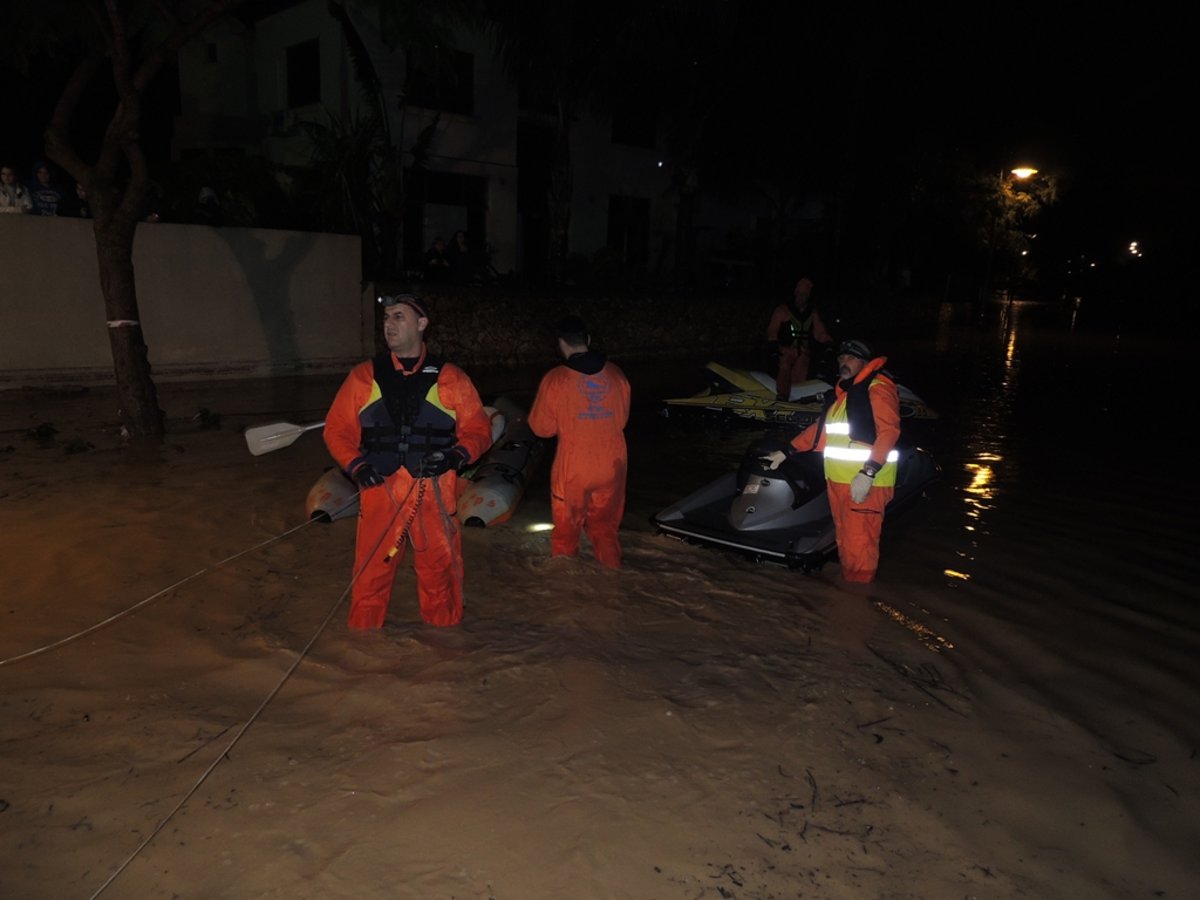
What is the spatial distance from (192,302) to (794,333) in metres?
8.97

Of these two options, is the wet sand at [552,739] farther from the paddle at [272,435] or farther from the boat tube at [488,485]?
the paddle at [272,435]

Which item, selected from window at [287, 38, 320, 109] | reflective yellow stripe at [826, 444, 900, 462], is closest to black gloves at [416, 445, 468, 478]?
reflective yellow stripe at [826, 444, 900, 462]

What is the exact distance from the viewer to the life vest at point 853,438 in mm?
5668

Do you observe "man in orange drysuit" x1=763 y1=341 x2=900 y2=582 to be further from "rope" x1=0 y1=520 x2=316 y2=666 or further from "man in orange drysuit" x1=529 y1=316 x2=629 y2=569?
"rope" x1=0 y1=520 x2=316 y2=666

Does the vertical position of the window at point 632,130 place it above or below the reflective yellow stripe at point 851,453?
above

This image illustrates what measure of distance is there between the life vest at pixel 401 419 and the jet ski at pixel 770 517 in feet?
8.21

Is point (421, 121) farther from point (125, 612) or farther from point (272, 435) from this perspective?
point (125, 612)

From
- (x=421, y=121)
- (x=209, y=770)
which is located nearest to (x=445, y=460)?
(x=209, y=770)

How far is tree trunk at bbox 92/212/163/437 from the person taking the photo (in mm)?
8766

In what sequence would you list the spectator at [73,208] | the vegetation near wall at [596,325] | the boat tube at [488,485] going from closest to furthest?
the boat tube at [488,485]
the spectator at [73,208]
the vegetation near wall at [596,325]

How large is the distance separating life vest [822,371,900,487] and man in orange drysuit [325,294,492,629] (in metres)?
2.48

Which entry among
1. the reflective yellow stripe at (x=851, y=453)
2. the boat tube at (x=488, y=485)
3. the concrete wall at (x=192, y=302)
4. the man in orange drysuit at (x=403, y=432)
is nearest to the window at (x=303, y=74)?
the concrete wall at (x=192, y=302)

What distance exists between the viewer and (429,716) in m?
4.12

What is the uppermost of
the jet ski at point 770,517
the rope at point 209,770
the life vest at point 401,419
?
the life vest at point 401,419
